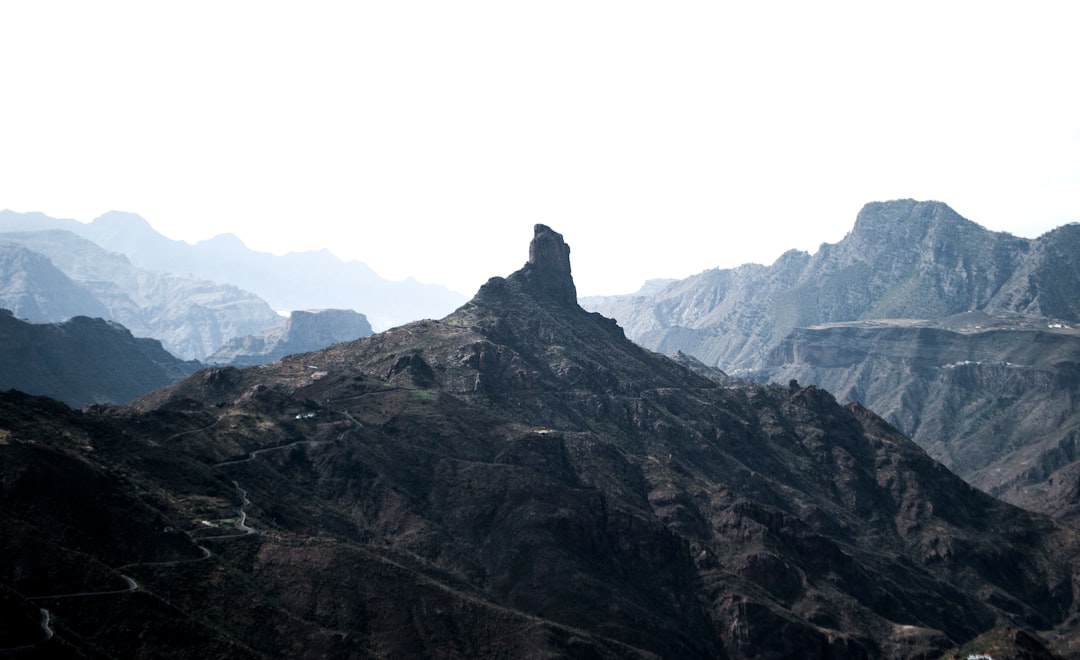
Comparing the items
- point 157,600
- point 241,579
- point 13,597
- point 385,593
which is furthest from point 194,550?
point 13,597

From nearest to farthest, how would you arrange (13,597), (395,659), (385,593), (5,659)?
1. (5,659)
2. (13,597)
3. (395,659)
4. (385,593)

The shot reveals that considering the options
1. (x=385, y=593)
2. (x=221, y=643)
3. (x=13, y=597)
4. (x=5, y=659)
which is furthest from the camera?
(x=385, y=593)

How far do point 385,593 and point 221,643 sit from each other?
139 ft

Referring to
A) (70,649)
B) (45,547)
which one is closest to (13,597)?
(70,649)

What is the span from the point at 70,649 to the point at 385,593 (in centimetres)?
Result: 7130

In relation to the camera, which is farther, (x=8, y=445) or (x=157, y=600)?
(x=8, y=445)

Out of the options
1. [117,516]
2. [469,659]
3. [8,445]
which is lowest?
[469,659]

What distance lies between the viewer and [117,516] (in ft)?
612

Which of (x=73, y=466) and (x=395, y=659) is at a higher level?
(x=73, y=466)

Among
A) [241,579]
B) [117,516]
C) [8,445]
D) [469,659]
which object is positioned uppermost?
[8,445]

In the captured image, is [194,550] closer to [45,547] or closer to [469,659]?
[45,547]

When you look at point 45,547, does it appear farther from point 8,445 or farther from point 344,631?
point 344,631

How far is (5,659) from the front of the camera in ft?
427

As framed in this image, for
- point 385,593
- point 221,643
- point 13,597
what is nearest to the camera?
point 13,597
